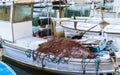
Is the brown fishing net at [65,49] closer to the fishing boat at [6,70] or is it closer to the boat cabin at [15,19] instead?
the boat cabin at [15,19]

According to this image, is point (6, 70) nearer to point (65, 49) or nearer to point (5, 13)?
point (65, 49)

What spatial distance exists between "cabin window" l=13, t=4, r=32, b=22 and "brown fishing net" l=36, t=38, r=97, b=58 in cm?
219

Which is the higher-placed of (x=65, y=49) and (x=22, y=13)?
(x=22, y=13)

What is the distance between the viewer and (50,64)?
34.8 ft

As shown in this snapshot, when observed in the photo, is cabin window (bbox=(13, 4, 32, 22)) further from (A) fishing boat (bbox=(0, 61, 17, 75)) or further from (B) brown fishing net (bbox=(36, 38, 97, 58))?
(A) fishing boat (bbox=(0, 61, 17, 75))

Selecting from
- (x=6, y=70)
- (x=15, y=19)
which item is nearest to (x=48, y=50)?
(x=6, y=70)

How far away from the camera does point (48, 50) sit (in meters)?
10.8

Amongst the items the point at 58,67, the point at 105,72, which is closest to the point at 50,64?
the point at 58,67

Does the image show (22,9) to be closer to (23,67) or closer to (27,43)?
(27,43)

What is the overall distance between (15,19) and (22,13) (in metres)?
0.58

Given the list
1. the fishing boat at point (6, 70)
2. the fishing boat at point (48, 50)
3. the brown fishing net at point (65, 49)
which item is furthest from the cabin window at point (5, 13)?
the fishing boat at point (6, 70)

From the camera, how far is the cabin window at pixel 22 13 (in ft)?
41.0

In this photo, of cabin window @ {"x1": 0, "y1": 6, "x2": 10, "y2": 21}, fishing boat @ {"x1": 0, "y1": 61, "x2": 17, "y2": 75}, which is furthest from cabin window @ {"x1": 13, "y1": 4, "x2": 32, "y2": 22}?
fishing boat @ {"x1": 0, "y1": 61, "x2": 17, "y2": 75}

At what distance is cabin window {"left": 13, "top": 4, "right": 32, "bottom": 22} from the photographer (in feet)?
41.0
